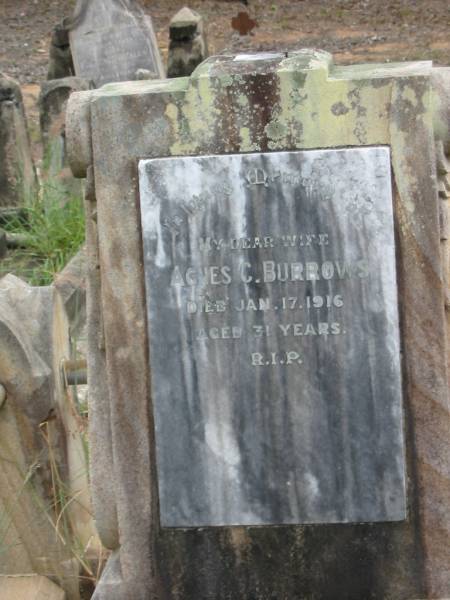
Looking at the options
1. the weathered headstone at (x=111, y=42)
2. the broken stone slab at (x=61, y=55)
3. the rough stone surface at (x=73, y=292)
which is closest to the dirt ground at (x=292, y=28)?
the broken stone slab at (x=61, y=55)

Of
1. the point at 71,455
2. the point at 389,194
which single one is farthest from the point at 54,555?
the point at 389,194

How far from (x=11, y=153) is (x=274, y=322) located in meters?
6.29

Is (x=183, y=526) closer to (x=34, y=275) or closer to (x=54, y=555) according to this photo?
(x=54, y=555)

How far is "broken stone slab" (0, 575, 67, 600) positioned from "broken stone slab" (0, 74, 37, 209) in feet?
18.2

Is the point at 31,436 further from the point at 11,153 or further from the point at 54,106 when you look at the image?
the point at 54,106

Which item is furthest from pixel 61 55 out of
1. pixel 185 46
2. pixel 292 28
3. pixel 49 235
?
pixel 292 28

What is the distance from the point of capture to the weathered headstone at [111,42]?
1165 centimetres

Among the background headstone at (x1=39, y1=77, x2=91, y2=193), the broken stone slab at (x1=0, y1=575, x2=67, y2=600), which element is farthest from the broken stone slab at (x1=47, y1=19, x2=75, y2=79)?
the broken stone slab at (x1=0, y1=575, x2=67, y2=600)

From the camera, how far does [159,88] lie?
10.7 ft

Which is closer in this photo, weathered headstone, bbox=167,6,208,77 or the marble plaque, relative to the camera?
the marble plaque

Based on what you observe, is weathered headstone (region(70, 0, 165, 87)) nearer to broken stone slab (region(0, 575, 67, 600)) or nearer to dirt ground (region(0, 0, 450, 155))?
dirt ground (region(0, 0, 450, 155))

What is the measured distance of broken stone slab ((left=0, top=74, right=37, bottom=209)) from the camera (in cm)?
916

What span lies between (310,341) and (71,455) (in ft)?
3.66

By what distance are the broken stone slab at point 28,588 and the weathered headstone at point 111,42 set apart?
8.14 m
